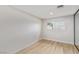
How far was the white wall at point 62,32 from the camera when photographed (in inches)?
216

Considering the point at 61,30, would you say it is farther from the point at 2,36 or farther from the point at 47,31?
the point at 2,36

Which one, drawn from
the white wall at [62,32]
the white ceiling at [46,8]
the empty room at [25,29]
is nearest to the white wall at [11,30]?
the empty room at [25,29]

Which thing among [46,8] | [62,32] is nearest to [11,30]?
[46,8]

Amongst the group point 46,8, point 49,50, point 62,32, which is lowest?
point 49,50

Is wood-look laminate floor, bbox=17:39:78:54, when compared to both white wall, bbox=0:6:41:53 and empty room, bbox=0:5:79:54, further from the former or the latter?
white wall, bbox=0:6:41:53

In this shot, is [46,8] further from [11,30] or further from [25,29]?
[11,30]

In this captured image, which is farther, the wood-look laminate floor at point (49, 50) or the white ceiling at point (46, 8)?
the wood-look laminate floor at point (49, 50)

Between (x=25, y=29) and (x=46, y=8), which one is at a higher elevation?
(x=46, y=8)

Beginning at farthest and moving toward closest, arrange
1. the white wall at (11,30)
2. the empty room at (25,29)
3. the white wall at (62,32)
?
the white wall at (62,32)
the empty room at (25,29)
the white wall at (11,30)

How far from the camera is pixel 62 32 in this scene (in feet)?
19.8

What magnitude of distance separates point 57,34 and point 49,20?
55.4 inches

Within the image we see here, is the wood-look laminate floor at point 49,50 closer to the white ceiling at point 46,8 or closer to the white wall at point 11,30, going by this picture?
the white wall at point 11,30
